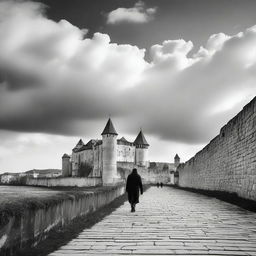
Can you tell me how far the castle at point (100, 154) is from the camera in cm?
8150

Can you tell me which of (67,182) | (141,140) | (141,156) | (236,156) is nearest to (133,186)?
(236,156)

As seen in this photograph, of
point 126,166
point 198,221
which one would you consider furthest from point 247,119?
point 126,166

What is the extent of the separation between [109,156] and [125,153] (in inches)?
980

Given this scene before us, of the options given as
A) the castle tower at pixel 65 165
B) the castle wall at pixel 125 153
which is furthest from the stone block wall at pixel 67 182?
the castle wall at pixel 125 153

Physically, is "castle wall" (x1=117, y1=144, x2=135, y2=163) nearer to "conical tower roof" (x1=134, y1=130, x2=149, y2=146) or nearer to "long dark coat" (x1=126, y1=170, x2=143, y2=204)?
"conical tower roof" (x1=134, y1=130, x2=149, y2=146)

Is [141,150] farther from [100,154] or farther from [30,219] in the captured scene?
[30,219]

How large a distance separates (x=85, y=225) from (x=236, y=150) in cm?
889

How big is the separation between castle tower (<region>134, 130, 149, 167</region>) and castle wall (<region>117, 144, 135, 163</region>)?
139cm

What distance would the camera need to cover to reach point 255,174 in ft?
35.4

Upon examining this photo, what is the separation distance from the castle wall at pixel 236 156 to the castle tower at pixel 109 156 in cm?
5380

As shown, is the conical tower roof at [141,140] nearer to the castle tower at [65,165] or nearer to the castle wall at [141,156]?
the castle wall at [141,156]

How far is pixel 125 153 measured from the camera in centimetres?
10131

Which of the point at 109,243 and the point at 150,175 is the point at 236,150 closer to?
the point at 109,243

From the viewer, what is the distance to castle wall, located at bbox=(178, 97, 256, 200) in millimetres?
11508
